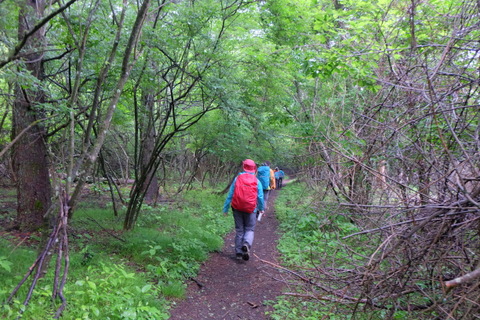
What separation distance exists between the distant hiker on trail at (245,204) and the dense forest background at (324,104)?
0.98 meters

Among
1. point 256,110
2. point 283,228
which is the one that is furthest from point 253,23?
point 283,228

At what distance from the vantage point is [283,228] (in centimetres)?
922

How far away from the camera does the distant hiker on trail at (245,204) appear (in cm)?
567

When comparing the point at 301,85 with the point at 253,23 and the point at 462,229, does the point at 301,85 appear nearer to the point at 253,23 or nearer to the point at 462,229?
the point at 253,23

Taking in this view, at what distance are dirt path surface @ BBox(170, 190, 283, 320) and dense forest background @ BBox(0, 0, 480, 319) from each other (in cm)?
76

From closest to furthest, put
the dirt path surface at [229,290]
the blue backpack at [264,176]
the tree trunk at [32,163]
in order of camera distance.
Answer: the dirt path surface at [229,290] → the tree trunk at [32,163] → the blue backpack at [264,176]

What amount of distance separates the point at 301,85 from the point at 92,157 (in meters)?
8.03

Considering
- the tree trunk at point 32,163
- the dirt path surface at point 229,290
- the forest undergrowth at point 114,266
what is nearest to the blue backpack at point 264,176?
the forest undergrowth at point 114,266

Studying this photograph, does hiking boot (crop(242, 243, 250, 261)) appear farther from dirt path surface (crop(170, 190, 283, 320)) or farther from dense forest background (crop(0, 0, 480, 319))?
dense forest background (crop(0, 0, 480, 319))

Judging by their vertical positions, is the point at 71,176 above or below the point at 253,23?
below

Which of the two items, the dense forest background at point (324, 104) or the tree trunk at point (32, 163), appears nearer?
the dense forest background at point (324, 104)

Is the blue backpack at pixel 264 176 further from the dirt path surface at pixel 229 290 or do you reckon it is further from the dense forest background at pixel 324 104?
the dirt path surface at pixel 229 290

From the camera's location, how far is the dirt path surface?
→ 4016 mm

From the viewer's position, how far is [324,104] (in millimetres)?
9273
